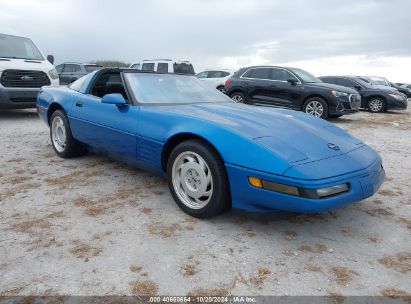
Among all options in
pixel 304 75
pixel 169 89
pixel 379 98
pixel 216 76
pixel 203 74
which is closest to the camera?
pixel 169 89

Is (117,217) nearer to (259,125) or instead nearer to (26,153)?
(259,125)

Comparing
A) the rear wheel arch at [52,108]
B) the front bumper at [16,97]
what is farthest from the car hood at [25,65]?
the rear wheel arch at [52,108]

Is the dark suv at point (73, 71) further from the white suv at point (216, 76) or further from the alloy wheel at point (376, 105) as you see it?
the alloy wheel at point (376, 105)

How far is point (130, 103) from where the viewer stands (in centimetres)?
361

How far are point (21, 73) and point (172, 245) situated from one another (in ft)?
22.9

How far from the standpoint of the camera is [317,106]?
9.46 meters

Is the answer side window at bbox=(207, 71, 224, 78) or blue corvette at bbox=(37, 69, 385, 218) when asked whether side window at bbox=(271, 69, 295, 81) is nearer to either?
side window at bbox=(207, 71, 224, 78)

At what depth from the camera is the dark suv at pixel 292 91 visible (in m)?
9.34

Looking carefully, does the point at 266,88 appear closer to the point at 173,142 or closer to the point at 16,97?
the point at 16,97

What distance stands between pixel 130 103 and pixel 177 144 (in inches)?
30.9

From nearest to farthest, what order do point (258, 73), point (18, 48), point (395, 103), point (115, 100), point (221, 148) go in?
1. point (221, 148)
2. point (115, 100)
3. point (18, 48)
4. point (258, 73)
5. point (395, 103)

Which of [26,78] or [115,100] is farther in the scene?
[26,78]

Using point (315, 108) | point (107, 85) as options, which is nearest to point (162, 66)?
point (315, 108)

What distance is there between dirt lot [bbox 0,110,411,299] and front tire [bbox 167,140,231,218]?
0.13m
